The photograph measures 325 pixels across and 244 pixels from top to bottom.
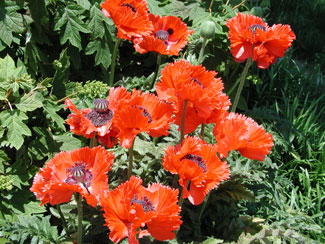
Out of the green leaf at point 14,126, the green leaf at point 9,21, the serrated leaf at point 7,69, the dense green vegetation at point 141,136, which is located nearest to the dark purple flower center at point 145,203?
the dense green vegetation at point 141,136

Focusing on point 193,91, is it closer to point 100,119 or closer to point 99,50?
point 100,119

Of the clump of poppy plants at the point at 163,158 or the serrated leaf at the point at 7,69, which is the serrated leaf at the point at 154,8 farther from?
the clump of poppy plants at the point at 163,158

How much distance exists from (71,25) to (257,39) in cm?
112

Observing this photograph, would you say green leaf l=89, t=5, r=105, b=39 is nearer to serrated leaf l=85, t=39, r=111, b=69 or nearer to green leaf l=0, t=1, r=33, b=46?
serrated leaf l=85, t=39, r=111, b=69

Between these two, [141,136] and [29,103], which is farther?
[141,136]

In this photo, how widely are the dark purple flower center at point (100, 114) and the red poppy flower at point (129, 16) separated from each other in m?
0.66

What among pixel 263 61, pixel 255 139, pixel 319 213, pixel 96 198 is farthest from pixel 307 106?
pixel 96 198

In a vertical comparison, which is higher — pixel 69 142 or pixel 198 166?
pixel 198 166

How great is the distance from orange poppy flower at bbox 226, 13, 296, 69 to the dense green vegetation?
0.57m

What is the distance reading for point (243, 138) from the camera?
162 centimetres

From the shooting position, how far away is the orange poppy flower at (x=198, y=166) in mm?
1517

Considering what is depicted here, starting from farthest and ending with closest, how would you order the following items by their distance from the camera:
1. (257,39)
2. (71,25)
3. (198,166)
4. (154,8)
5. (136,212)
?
(154,8), (71,25), (257,39), (198,166), (136,212)

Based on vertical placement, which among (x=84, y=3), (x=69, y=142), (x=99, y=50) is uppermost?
(x=84, y=3)

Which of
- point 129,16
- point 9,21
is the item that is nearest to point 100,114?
point 129,16
